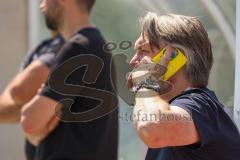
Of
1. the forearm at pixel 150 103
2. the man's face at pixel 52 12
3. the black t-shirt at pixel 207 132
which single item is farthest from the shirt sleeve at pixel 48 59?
the black t-shirt at pixel 207 132

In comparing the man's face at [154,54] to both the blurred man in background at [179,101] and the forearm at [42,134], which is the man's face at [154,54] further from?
the forearm at [42,134]

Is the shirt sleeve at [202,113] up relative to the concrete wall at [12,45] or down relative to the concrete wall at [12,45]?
down

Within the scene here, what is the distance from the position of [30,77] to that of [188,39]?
2.13 feet

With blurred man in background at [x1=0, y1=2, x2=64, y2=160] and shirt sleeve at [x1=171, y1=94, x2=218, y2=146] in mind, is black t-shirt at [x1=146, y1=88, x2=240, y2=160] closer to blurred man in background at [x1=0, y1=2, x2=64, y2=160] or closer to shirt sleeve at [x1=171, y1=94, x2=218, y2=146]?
shirt sleeve at [x1=171, y1=94, x2=218, y2=146]

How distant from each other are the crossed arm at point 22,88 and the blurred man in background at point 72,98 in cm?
3

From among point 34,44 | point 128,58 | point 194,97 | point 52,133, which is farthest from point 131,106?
point 194,97

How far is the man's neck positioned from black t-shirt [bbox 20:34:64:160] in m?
0.03

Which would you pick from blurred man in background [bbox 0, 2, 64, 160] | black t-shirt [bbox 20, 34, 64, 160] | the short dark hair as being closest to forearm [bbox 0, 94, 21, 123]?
blurred man in background [bbox 0, 2, 64, 160]

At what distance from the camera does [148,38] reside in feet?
4.91

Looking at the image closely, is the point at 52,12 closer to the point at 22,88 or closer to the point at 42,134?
the point at 22,88

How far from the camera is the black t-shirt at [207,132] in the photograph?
4.08 feet

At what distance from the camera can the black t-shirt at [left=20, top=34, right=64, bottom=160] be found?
67.4 inches

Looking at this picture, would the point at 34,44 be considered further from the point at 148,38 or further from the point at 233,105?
the point at 233,105

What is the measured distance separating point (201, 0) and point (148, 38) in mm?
504
